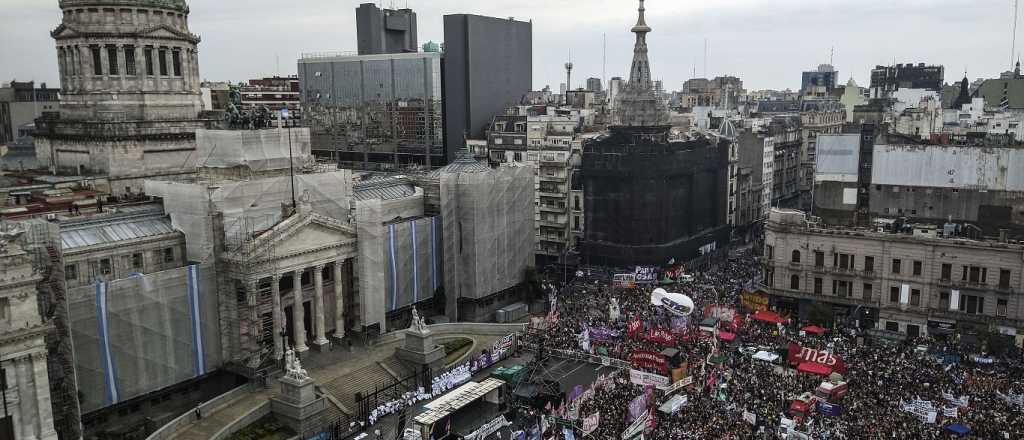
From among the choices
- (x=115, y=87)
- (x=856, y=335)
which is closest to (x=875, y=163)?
(x=856, y=335)

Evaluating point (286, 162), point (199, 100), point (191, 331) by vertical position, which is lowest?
point (191, 331)

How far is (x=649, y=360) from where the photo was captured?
59906mm

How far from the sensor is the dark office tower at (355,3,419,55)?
6383 inches

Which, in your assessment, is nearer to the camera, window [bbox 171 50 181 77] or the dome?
the dome

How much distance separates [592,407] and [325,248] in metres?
25.9

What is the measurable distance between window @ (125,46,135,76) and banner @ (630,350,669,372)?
54148 mm

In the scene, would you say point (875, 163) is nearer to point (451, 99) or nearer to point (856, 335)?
point (856, 335)

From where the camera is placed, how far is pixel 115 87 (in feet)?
253

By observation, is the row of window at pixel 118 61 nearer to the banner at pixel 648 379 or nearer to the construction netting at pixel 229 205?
the construction netting at pixel 229 205

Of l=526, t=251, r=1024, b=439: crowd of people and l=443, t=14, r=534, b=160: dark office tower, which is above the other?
l=443, t=14, r=534, b=160: dark office tower

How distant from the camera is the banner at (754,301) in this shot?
7869 cm

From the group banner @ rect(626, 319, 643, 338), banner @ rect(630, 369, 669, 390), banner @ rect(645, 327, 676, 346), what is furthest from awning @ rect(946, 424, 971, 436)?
banner @ rect(626, 319, 643, 338)

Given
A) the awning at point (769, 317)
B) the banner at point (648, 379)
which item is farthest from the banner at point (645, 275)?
the banner at point (648, 379)

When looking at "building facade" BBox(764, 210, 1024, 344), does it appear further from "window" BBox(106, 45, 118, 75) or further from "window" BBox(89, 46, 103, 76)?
"window" BBox(89, 46, 103, 76)
